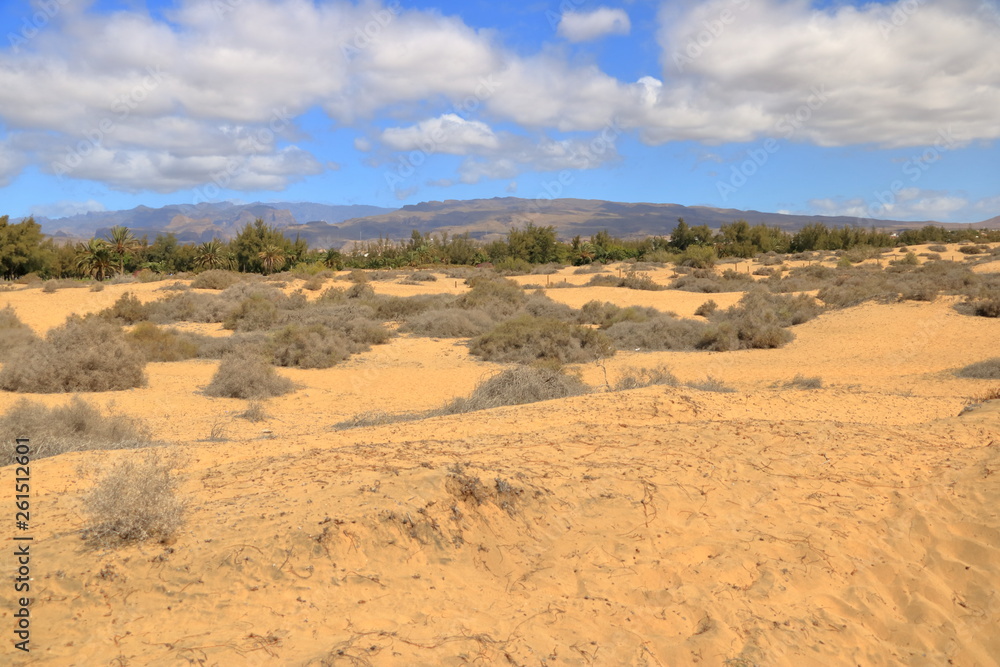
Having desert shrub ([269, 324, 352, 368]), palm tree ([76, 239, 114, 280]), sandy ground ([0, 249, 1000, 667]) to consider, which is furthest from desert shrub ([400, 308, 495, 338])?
palm tree ([76, 239, 114, 280])

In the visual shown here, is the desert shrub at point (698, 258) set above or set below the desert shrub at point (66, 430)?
above

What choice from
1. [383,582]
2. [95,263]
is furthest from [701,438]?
[95,263]

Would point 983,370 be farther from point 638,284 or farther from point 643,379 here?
point 638,284

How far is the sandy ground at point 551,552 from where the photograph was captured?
4.10 m

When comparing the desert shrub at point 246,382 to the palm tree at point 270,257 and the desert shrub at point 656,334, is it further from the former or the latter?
the palm tree at point 270,257

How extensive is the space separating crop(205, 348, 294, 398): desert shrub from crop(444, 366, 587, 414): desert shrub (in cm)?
376

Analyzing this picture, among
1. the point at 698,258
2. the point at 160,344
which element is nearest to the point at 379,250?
the point at 698,258

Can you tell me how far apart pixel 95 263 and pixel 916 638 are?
43.5 m

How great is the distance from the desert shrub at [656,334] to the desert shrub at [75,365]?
11.6m

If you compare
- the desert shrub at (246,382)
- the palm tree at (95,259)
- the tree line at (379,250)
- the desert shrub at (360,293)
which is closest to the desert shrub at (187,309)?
the desert shrub at (360,293)

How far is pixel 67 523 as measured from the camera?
5250 mm

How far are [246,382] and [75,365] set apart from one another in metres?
3.06

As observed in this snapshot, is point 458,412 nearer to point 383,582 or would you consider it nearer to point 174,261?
point 383,582

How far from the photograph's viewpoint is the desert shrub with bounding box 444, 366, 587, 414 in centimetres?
1080
